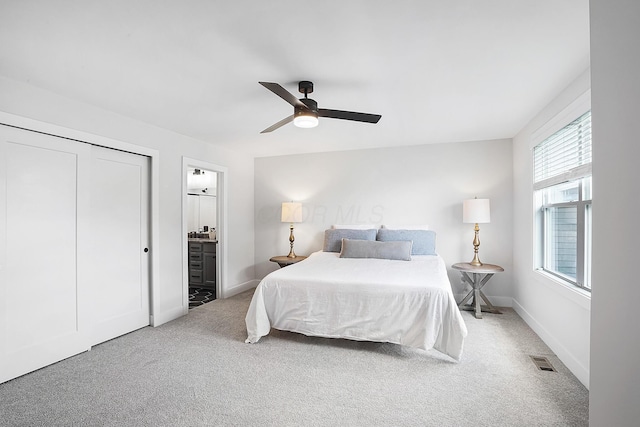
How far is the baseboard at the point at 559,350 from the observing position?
7.76 feet

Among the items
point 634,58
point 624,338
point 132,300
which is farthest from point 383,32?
point 132,300

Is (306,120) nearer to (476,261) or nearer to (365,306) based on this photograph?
(365,306)

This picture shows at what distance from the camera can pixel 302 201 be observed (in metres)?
5.49

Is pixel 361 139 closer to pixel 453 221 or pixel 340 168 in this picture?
pixel 340 168

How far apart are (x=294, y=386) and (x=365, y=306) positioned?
92 centimetres

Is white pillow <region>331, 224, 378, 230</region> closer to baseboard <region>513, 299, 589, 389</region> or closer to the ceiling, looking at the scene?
the ceiling

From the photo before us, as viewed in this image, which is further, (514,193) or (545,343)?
(514,193)

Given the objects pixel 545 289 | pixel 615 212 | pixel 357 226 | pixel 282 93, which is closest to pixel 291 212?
pixel 357 226

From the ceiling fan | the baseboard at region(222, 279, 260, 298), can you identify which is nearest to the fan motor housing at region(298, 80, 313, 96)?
the ceiling fan

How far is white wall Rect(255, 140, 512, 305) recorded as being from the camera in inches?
178

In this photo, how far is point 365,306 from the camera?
9.61 feet

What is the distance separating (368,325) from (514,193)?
2.96 meters

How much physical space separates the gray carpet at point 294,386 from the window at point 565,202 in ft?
2.67

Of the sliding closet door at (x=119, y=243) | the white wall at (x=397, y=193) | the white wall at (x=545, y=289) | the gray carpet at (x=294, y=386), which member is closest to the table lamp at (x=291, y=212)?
the white wall at (x=397, y=193)
